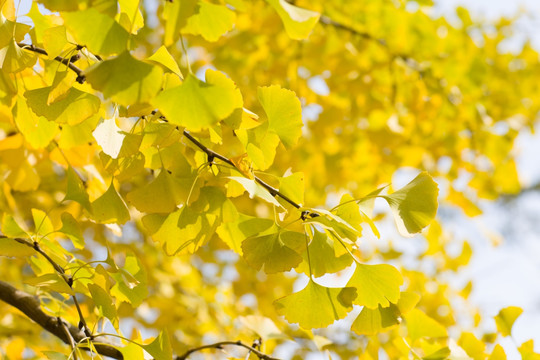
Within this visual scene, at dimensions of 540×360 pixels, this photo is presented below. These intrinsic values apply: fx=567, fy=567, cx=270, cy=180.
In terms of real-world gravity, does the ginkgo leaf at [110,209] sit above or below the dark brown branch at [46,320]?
above

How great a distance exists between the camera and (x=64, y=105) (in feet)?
1.78

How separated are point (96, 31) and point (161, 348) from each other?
35 cm

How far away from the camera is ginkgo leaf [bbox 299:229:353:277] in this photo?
0.53 meters

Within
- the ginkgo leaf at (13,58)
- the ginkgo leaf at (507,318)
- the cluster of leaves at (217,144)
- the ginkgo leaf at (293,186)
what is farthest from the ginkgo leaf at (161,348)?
the ginkgo leaf at (507,318)

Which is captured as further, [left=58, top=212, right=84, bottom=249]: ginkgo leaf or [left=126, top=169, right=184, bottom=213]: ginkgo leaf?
[left=58, top=212, right=84, bottom=249]: ginkgo leaf

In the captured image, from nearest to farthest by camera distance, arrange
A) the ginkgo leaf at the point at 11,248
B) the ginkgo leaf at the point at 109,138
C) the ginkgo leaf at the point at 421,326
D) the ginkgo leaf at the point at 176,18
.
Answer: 1. the ginkgo leaf at the point at 176,18
2. the ginkgo leaf at the point at 109,138
3. the ginkgo leaf at the point at 11,248
4. the ginkgo leaf at the point at 421,326

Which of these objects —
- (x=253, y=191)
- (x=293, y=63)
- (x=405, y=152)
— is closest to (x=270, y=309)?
(x=405, y=152)

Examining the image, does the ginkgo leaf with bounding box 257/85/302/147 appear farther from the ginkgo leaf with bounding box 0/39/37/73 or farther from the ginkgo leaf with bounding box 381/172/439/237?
the ginkgo leaf with bounding box 0/39/37/73

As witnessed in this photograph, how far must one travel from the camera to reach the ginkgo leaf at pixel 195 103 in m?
0.45

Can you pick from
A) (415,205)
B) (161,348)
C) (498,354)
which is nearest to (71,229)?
(161,348)

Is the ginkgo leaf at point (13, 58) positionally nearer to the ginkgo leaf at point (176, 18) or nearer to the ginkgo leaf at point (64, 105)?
the ginkgo leaf at point (64, 105)

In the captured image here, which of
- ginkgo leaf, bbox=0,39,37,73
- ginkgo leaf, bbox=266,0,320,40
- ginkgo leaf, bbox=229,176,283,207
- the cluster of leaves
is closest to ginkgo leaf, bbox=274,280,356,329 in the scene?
the cluster of leaves

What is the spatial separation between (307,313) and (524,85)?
1818 millimetres

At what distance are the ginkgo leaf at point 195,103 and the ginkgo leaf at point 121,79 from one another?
19mm
